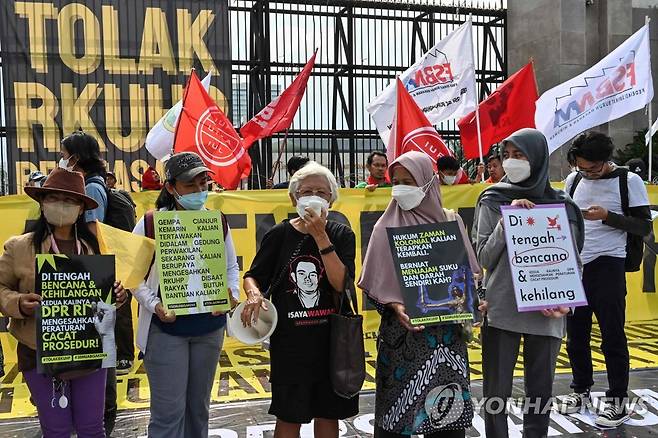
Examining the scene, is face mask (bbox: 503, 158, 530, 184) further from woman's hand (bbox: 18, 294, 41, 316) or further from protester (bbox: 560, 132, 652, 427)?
woman's hand (bbox: 18, 294, 41, 316)

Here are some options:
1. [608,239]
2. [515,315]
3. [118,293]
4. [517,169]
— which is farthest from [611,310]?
[118,293]

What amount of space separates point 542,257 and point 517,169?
48cm

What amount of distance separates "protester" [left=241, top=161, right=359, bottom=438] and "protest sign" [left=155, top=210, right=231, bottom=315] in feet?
0.54

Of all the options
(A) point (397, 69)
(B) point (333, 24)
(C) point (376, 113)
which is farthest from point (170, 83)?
(C) point (376, 113)

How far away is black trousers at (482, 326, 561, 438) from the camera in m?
3.42

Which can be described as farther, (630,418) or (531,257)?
(630,418)

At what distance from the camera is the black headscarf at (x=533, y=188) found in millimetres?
3365

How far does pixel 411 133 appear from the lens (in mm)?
7383

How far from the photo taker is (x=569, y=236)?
11.3 feet

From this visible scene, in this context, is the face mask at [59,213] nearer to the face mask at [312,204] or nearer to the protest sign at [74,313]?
the protest sign at [74,313]

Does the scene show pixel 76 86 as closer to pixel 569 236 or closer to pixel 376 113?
pixel 376 113

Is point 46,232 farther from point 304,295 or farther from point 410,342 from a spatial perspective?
point 410,342

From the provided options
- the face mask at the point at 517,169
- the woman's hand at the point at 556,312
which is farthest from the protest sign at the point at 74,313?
the woman's hand at the point at 556,312

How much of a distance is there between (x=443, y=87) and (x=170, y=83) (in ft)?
24.3
